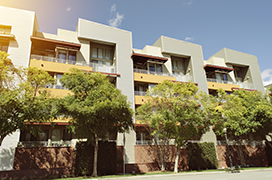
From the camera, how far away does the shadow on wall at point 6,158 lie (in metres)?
17.4

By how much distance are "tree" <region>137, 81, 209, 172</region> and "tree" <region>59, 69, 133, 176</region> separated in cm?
368

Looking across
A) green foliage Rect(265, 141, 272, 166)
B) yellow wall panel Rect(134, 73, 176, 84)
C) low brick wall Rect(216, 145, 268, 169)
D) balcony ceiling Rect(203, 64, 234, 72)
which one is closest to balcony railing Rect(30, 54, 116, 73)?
yellow wall panel Rect(134, 73, 176, 84)

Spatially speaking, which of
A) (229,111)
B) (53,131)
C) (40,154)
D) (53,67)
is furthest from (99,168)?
(229,111)

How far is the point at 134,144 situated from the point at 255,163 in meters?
18.9

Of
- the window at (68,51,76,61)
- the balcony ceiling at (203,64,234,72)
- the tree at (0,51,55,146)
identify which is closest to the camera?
the tree at (0,51,55,146)

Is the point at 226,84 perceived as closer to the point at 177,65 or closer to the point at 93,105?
the point at 177,65

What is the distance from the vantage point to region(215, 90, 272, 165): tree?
2131 centimetres

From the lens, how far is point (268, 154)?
95.2ft

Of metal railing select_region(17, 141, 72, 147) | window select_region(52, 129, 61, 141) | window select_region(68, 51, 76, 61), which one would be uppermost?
window select_region(68, 51, 76, 61)

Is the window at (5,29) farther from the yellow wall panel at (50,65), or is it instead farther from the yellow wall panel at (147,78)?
the yellow wall panel at (147,78)

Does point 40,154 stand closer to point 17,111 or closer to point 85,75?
point 17,111

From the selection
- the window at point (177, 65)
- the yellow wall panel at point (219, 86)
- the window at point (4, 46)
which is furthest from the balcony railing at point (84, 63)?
the yellow wall panel at point (219, 86)

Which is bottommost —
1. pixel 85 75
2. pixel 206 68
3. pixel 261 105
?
pixel 261 105

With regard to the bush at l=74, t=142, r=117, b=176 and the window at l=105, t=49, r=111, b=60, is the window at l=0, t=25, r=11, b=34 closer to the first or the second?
the window at l=105, t=49, r=111, b=60
